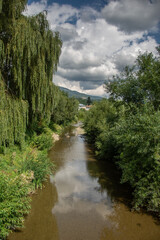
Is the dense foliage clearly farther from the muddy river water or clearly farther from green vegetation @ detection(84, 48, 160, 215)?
green vegetation @ detection(84, 48, 160, 215)

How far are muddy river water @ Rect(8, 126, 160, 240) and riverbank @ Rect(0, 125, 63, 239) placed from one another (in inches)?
24.3

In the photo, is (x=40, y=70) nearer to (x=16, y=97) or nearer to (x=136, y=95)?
(x=16, y=97)

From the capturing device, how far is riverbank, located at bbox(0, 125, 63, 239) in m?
4.97

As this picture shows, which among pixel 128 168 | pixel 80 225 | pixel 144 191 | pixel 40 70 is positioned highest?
pixel 40 70

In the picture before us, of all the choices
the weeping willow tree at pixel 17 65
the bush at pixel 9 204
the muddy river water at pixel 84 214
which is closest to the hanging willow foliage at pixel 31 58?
the weeping willow tree at pixel 17 65

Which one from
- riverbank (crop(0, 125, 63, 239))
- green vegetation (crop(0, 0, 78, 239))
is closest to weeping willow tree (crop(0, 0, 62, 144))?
green vegetation (crop(0, 0, 78, 239))

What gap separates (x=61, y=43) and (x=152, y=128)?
32.2ft

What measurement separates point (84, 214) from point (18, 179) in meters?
3.25

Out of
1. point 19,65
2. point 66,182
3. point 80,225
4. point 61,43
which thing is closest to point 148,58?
point 61,43

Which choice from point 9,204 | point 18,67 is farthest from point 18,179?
point 18,67

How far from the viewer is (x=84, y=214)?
6852 millimetres

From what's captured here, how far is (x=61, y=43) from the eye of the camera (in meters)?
12.4

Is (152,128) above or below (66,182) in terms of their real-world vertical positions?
above

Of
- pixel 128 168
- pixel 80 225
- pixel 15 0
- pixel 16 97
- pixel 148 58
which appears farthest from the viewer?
pixel 148 58
